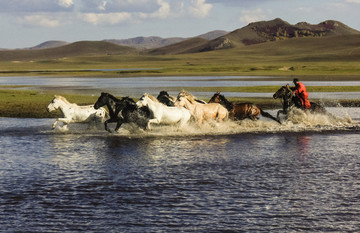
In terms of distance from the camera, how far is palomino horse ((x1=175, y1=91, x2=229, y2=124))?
20375 mm

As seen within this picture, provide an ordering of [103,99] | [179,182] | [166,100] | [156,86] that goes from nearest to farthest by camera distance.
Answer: [179,182]
[103,99]
[166,100]
[156,86]

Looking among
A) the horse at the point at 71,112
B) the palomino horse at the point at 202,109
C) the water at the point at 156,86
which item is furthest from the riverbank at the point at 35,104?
the palomino horse at the point at 202,109

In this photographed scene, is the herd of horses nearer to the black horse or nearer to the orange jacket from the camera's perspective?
the black horse

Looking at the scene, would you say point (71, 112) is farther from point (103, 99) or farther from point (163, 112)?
point (163, 112)

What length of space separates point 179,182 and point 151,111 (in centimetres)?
747

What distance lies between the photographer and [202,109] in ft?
67.2

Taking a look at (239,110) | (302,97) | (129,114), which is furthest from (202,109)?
(302,97)

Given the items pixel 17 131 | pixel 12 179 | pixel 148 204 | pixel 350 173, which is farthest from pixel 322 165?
pixel 17 131

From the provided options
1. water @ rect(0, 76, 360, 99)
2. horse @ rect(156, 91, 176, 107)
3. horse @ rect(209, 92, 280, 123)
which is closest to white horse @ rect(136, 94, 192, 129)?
horse @ rect(156, 91, 176, 107)

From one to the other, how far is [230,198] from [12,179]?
16.1 feet

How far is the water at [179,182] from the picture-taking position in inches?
365

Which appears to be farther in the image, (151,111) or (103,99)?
(103,99)

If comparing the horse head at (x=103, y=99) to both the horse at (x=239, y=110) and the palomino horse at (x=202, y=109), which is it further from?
the horse at (x=239, y=110)

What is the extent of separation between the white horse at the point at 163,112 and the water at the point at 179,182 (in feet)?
1.47
